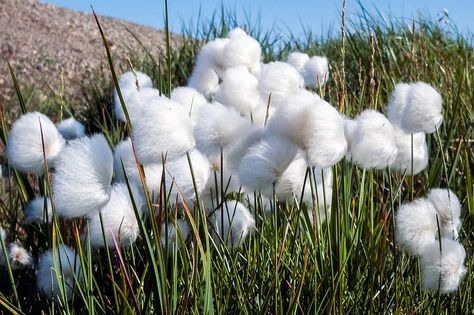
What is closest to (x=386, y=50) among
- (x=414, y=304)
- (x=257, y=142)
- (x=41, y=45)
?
(x=414, y=304)

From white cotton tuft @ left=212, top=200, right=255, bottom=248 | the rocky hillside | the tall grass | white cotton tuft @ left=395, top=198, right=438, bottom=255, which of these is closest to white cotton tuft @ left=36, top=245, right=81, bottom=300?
the tall grass

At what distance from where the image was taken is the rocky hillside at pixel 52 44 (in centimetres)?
938

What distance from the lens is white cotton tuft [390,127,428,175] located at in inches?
69.4

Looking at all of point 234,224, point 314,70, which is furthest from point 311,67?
point 234,224

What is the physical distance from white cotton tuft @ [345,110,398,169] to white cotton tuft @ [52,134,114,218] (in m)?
0.51

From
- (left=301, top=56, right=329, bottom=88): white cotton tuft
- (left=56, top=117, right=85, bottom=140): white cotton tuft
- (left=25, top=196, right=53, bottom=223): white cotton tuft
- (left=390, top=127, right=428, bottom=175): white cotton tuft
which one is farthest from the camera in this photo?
(left=301, top=56, right=329, bottom=88): white cotton tuft

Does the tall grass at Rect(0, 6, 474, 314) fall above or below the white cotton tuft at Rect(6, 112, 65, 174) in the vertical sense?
below

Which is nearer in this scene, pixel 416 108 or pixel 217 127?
pixel 217 127

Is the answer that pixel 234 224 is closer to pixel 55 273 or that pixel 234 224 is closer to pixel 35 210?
pixel 55 273

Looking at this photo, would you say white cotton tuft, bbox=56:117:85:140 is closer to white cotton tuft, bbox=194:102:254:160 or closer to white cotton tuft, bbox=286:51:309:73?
white cotton tuft, bbox=286:51:309:73

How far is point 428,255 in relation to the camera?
4.94 feet

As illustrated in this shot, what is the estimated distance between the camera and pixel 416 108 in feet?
5.21

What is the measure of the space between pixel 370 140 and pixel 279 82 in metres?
0.27

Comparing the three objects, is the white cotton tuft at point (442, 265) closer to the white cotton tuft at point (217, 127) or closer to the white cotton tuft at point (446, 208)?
the white cotton tuft at point (446, 208)
